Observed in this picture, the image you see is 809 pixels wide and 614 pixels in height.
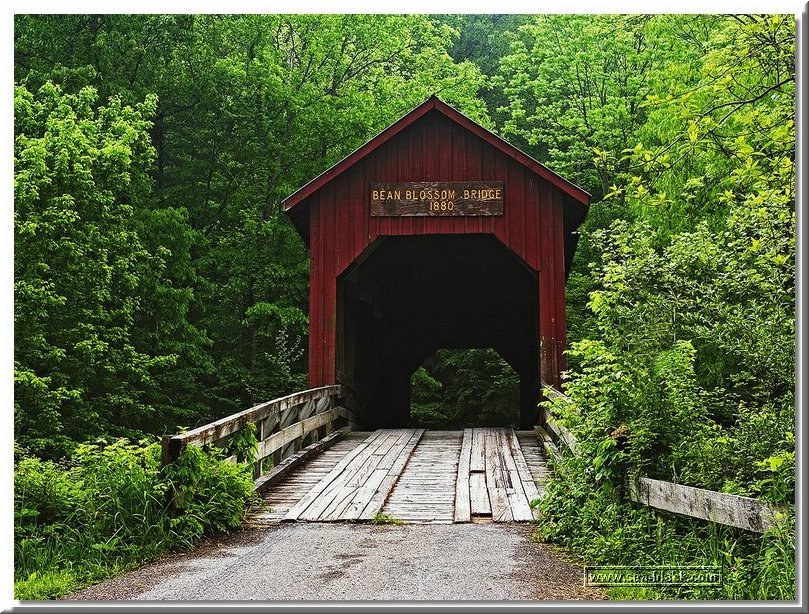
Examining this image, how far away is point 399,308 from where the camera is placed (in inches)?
691

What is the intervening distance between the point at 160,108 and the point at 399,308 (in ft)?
24.9

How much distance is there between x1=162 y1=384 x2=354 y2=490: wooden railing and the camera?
19.4 feet

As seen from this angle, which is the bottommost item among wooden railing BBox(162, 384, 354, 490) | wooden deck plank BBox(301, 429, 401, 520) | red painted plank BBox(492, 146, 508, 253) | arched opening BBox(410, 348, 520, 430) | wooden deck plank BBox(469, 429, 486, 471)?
arched opening BBox(410, 348, 520, 430)

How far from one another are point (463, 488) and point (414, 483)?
52cm

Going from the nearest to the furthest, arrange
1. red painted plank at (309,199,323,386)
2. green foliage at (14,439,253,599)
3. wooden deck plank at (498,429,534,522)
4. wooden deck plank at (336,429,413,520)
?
green foliage at (14,439,253,599) → wooden deck plank at (498,429,534,522) → wooden deck plank at (336,429,413,520) → red painted plank at (309,199,323,386)

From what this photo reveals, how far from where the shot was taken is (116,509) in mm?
5465

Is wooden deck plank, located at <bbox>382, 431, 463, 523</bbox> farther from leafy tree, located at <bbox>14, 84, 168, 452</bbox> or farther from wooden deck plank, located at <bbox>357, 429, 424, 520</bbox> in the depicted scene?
leafy tree, located at <bbox>14, 84, 168, 452</bbox>

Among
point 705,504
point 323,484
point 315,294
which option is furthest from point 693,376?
point 315,294

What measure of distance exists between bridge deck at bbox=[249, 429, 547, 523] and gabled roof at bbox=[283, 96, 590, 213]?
3.38 meters

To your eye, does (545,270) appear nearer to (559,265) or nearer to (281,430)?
(559,265)

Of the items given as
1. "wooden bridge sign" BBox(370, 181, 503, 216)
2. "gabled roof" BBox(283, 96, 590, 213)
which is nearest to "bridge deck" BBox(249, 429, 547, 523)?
"wooden bridge sign" BBox(370, 181, 503, 216)

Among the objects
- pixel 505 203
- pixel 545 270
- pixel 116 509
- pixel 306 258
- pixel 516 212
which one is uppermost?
pixel 505 203

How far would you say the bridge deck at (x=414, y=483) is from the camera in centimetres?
621
